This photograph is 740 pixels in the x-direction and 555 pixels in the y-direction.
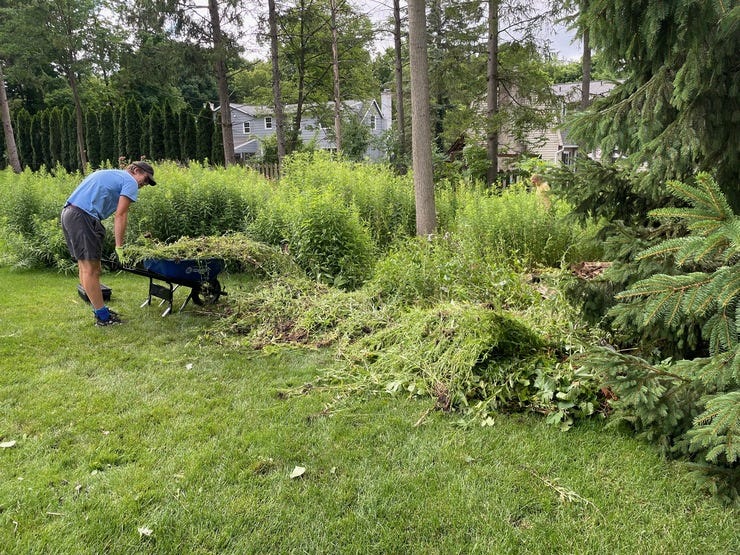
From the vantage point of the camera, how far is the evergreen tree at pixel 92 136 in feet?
82.6

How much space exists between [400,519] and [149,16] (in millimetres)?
18388

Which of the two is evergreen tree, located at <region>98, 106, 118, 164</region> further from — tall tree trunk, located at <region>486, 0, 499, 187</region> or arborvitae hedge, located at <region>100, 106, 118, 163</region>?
tall tree trunk, located at <region>486, 0, 499, 187</region>

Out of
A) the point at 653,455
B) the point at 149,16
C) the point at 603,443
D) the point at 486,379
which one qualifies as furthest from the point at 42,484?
the point at 149,16

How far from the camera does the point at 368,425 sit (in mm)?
2914

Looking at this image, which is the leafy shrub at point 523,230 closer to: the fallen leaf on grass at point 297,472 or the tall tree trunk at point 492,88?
the fallen leaf on grass at point 297,472

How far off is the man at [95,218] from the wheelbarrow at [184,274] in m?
0.29

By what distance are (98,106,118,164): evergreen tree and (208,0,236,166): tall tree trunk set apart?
11.6m

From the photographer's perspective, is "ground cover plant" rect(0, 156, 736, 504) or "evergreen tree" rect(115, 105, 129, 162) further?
"evergreen tree" rect(115, 105, 129, 162)

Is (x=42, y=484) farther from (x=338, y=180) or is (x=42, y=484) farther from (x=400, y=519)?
(x=338, y=180)

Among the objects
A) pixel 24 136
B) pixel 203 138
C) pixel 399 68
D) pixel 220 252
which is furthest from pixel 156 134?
pixel 220 252

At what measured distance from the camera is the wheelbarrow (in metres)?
4.71

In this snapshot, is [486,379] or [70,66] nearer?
[486,379]

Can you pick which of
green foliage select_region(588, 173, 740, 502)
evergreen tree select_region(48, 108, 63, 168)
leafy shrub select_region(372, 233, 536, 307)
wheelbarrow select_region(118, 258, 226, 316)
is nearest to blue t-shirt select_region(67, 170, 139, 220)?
wheelbarrow select_region(118, 258, 226, 316)

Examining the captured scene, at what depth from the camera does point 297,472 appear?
2.45 meters
